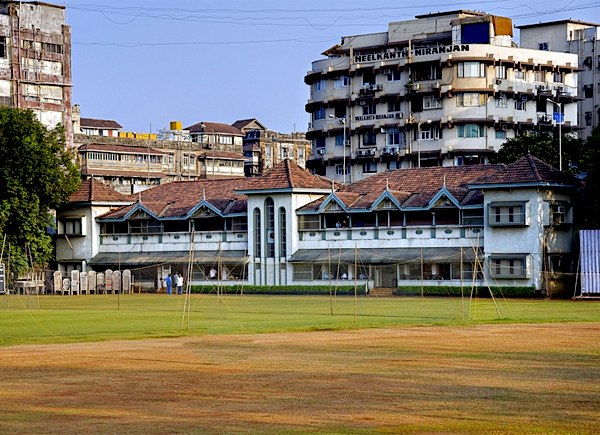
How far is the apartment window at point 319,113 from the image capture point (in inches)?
5197

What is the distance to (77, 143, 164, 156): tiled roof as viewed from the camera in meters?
143

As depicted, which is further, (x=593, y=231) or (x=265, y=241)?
(x=265, y=241)

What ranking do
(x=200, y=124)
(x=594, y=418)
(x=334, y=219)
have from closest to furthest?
(x=594, y=418)
(x=334, y=219)
(x=200, y=124)

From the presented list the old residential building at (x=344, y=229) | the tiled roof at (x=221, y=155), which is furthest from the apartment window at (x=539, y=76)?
the tiled roof at (x=221, y=155)

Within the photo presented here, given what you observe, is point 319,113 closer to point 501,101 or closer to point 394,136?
point 394,136

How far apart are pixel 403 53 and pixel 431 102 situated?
237 inches

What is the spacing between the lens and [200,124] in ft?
581

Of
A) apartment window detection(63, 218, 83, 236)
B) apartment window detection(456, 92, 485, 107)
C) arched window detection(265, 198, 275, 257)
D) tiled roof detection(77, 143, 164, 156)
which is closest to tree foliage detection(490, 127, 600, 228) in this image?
apartment window detection(456, 92, 485, 107)

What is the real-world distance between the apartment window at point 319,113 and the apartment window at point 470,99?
1703 centimetres

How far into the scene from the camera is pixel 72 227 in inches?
4208

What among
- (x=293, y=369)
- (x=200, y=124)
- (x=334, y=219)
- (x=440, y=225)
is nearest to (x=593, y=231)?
(x=440, y=225)

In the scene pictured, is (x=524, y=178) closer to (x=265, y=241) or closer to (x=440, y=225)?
(x=440, y=225)

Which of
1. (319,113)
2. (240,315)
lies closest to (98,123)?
(319,113)

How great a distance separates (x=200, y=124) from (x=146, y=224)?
2921 inches
